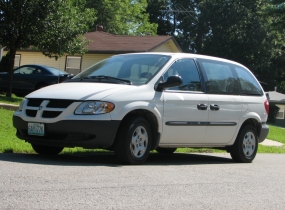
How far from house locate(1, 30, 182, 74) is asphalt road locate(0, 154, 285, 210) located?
79.4 ft

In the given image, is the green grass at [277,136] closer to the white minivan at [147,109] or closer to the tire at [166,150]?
the tire at [166,150]

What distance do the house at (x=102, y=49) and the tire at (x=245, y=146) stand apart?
21.9 meters

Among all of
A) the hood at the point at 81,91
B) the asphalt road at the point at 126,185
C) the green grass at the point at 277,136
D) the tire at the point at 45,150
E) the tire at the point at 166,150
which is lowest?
the green grass at the point at 277,136

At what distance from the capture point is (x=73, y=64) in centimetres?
3622

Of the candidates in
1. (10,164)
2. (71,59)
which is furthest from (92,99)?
(71,59)

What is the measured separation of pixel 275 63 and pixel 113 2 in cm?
1796

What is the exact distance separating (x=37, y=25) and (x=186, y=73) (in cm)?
1375

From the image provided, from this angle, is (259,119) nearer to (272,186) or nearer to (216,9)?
(272,186)

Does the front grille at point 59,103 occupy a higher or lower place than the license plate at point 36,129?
higher

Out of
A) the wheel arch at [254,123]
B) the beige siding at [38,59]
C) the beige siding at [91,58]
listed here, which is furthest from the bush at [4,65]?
the wheel arch at [254,123]

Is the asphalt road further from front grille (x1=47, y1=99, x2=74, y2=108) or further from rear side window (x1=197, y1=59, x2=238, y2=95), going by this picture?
rear side window (x1=197, y1=59, x2=238, y2=95)

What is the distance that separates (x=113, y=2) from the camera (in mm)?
56531

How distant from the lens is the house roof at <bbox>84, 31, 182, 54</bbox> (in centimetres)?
3312

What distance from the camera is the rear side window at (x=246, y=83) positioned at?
11.0 metres
